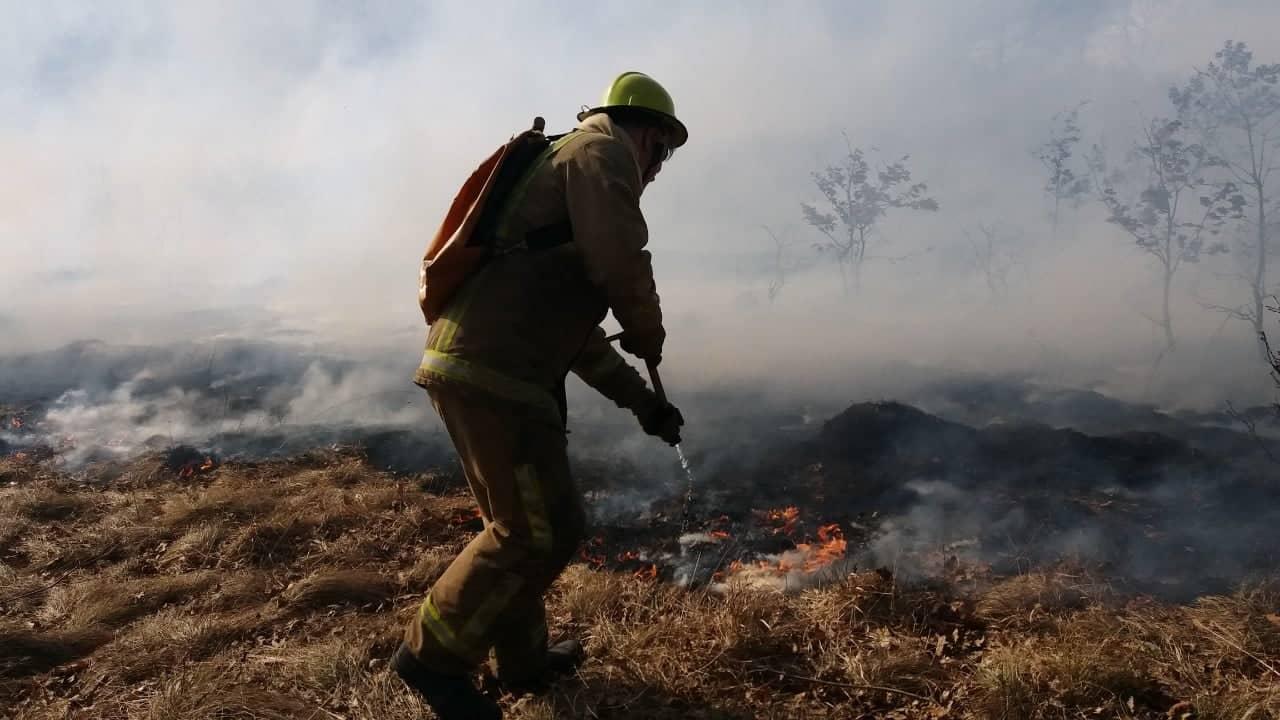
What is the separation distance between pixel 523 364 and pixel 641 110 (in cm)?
114

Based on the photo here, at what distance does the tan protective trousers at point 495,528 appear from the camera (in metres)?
2.27

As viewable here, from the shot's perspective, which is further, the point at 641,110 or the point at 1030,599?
the point at 1030,599

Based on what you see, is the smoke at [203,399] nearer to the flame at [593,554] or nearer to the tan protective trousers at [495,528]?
the flame at [593,554]

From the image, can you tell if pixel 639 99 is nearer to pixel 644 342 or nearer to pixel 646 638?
pixel 644 342

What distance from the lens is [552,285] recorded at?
2.34 m

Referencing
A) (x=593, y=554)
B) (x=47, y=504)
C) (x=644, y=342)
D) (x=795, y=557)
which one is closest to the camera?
(x=644, y=342)

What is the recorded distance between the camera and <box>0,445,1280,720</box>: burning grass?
2.52 metres

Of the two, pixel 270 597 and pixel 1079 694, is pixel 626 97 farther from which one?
pixel 270 597

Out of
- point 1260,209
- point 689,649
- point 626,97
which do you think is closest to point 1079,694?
point 689,649

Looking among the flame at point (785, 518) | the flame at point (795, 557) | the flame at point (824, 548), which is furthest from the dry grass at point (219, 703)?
the flame at point (785, 518)

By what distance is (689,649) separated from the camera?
9.55 ft

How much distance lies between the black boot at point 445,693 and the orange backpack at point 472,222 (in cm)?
116

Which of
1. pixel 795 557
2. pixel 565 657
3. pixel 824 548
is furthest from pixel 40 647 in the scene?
pixel 824 548

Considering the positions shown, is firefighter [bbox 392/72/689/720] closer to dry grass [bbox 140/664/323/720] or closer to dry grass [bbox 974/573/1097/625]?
dry grass [bbox 140/664/323/720]
